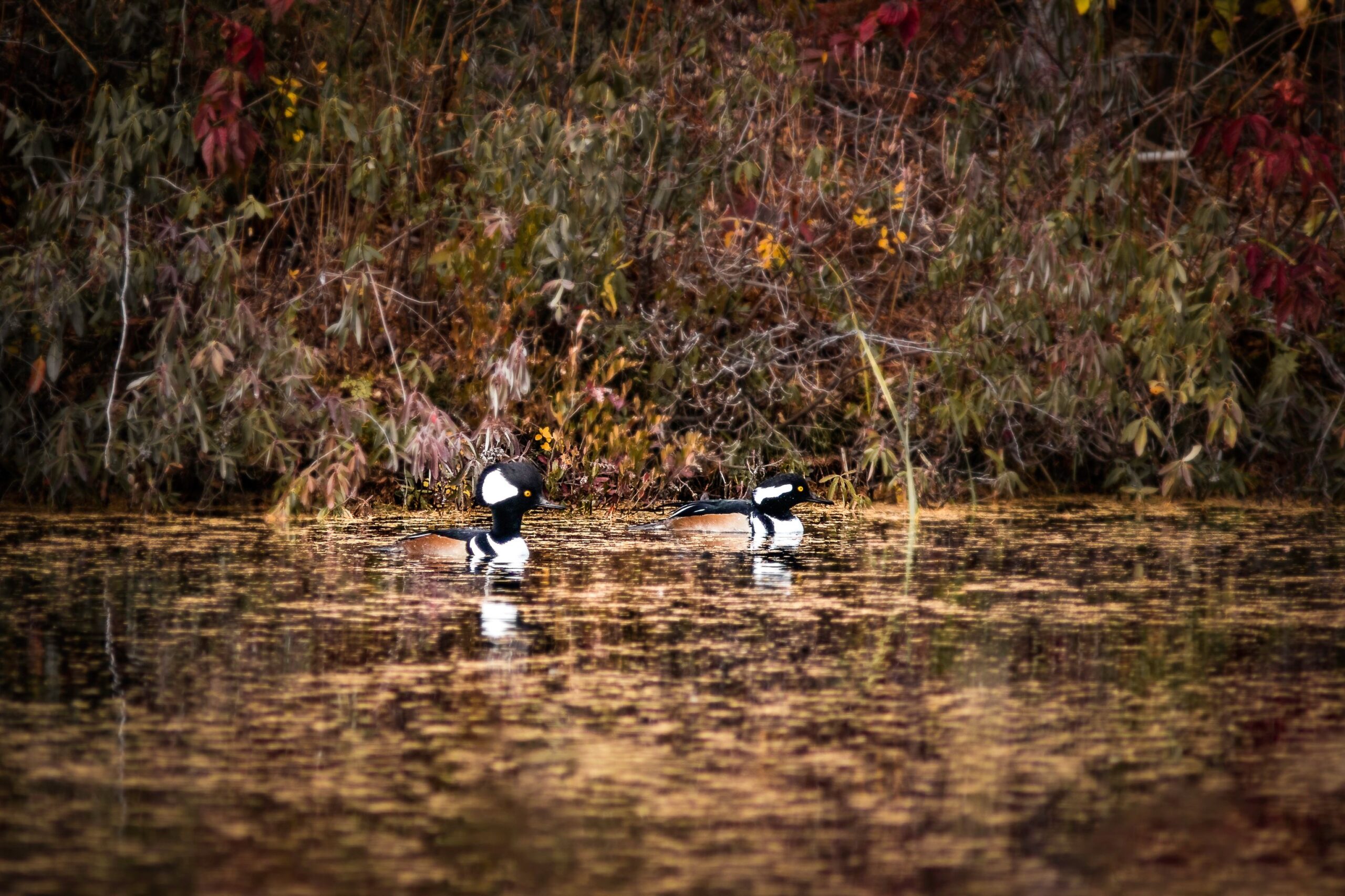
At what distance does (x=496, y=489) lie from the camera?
29.8 feet

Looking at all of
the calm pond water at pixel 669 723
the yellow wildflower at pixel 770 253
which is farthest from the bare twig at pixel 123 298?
the yellow wildflower at pixel 770 253

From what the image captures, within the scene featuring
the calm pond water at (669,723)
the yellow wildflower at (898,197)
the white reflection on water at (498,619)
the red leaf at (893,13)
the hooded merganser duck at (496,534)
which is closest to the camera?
the calm pond water at (669,723)

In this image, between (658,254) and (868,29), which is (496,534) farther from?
(868,29)

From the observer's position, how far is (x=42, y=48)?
10.7 m

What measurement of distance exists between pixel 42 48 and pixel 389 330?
237 cm

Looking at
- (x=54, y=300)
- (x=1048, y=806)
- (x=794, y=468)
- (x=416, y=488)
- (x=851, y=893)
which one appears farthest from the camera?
(x=794, y=468)

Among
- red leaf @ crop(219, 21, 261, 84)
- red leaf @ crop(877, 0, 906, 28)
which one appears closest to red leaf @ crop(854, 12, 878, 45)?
red leaf @ crop(877, 0, 906, 28)

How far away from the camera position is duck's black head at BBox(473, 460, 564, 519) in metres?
9.00

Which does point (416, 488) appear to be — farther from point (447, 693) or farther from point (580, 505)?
point (447, 693)

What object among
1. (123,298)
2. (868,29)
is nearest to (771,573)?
(868,29)

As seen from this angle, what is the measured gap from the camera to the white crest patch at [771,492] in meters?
10.4

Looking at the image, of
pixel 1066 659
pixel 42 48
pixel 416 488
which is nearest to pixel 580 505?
pixel 416 488

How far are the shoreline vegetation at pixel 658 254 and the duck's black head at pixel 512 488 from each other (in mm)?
1013

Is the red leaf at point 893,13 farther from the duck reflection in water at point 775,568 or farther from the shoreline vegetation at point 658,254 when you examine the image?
the duck reflection in water at point 775,568
